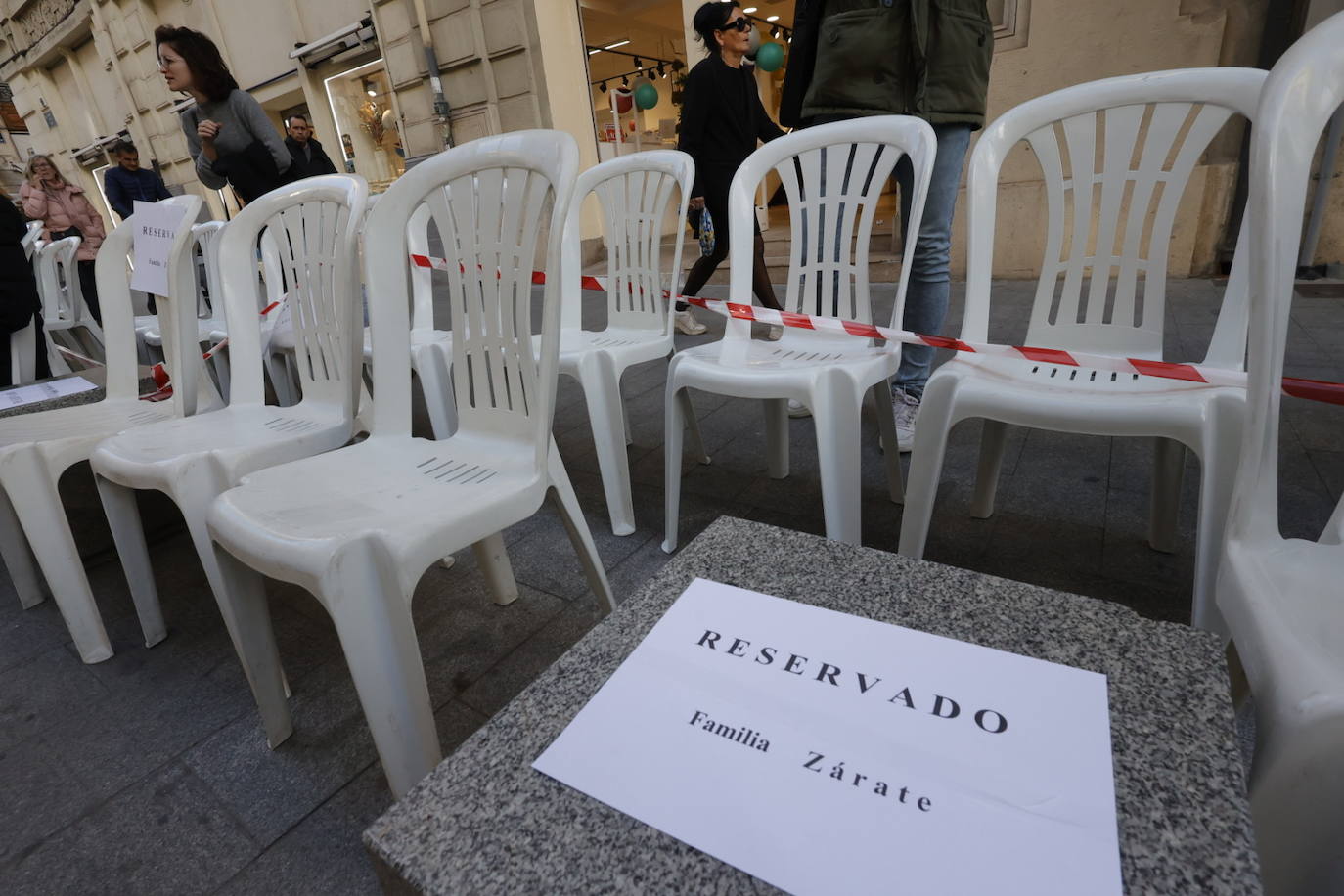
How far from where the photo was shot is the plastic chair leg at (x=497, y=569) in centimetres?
144

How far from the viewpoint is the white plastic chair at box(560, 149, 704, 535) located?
170cm

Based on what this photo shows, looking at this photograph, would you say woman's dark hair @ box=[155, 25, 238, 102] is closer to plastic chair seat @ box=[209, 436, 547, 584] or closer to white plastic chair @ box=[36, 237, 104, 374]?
white plastic chair @ box=[36, 237, 104, 374]

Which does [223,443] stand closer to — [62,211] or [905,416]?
[905,416]

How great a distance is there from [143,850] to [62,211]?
6.30 metres

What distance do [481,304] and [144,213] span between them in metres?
1.12

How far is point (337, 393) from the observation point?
5.14ft

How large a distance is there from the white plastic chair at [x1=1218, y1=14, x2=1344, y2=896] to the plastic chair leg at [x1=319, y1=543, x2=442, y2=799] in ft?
2.94

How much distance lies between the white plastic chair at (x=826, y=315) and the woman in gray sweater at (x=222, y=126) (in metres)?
2.60

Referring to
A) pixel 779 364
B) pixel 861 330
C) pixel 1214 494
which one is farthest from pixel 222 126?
pixel 1214 494

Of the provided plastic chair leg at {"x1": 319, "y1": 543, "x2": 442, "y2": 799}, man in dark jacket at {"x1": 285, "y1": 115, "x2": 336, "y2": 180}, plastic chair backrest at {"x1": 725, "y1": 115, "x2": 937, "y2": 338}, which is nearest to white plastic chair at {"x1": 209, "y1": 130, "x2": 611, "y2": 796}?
plastic chair leg at {"x1": 319, "y1": 543, "x2": 442, "y2": 799}

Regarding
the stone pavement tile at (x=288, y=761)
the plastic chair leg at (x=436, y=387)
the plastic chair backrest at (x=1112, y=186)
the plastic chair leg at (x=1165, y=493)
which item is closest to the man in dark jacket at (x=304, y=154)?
the plastic chair leg at (x=436, y=387)

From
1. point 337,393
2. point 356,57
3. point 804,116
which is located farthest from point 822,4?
point 356,57

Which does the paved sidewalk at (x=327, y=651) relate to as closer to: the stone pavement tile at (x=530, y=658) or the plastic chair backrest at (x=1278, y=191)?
the stone pavement tile at (x=530, y=658)

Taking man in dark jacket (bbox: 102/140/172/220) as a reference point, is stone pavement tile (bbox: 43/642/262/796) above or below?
below
